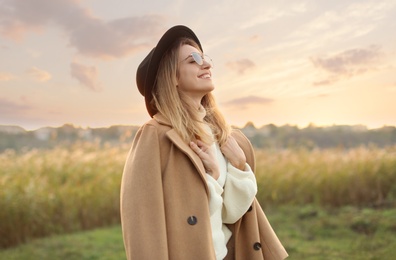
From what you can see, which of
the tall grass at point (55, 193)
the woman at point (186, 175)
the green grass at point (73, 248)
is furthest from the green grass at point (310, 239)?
the woman at point (186, 175)

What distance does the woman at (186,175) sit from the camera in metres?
2.03

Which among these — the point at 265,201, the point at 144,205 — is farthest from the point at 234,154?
the point at 265,201

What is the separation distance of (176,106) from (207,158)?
0.26 meters

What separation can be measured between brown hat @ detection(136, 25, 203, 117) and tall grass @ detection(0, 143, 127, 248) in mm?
4791

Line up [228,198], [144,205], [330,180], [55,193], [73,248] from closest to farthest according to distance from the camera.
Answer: [144,205] < [228,198] < [73,248] < [55,193] < [330,180]

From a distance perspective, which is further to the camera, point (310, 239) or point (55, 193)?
point (55, 193)

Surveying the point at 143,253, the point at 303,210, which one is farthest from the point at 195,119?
the point at 303,210

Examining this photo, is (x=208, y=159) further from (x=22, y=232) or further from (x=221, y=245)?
(x=22, y=232)

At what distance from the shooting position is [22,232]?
21.7 ft

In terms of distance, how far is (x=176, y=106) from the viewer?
86.9 inches

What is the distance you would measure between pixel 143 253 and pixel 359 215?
5984 millimetres

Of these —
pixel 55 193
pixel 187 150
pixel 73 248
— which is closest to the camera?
pixel 187 150

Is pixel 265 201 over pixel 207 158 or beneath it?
beneath

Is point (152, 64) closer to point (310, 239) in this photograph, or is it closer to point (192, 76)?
point (192, 76)
